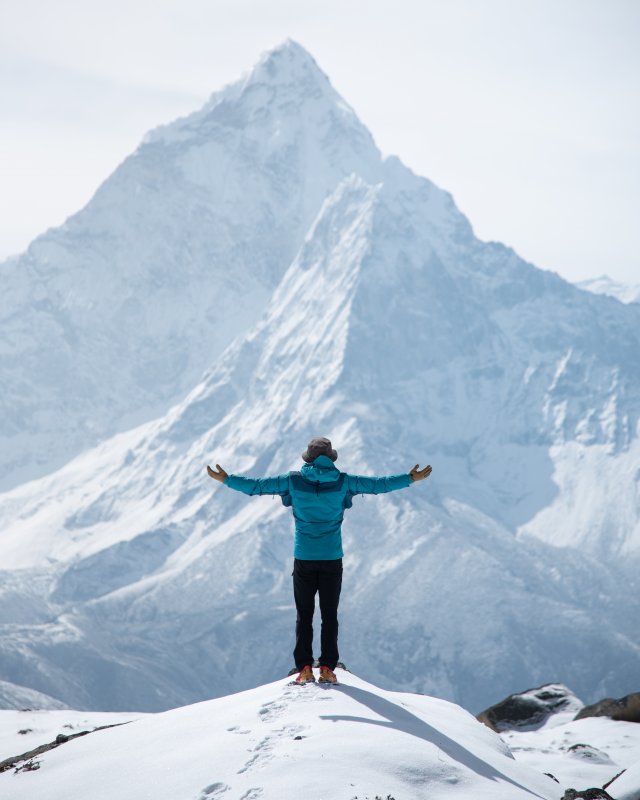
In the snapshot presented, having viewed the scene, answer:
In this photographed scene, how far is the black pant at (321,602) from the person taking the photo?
2047 centimetres

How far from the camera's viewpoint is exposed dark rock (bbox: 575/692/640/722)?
33938mm

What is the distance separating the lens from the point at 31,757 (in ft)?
65.5

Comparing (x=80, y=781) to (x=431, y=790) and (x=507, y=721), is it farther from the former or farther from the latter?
(x=507, y=721)

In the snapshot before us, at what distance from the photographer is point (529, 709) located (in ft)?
132

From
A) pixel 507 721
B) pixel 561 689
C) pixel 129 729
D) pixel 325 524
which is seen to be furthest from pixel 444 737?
pixel 561 689

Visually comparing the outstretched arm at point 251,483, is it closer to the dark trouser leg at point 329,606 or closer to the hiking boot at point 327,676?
the dark trouser leg at point 329,606

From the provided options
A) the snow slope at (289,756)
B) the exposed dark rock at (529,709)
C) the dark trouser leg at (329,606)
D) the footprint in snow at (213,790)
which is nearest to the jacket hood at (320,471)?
the dark trouser leg at (329,606)

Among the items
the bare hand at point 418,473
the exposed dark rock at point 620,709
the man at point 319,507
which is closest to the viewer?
the bare hand at point 418,473

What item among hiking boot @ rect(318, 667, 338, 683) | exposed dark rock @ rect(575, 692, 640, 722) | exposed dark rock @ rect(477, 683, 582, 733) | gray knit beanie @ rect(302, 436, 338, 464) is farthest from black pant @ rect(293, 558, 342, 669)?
exposed dark rock @ rect(477, 683, 582, 733)

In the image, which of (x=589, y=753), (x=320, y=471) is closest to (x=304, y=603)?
(x=320, y=471)

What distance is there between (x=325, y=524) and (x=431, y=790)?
549 centimetres

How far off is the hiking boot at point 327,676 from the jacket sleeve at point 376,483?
10.4 ft

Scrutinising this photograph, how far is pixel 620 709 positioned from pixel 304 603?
17279 millimetres

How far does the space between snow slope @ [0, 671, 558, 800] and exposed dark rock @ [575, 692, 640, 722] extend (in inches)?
563
